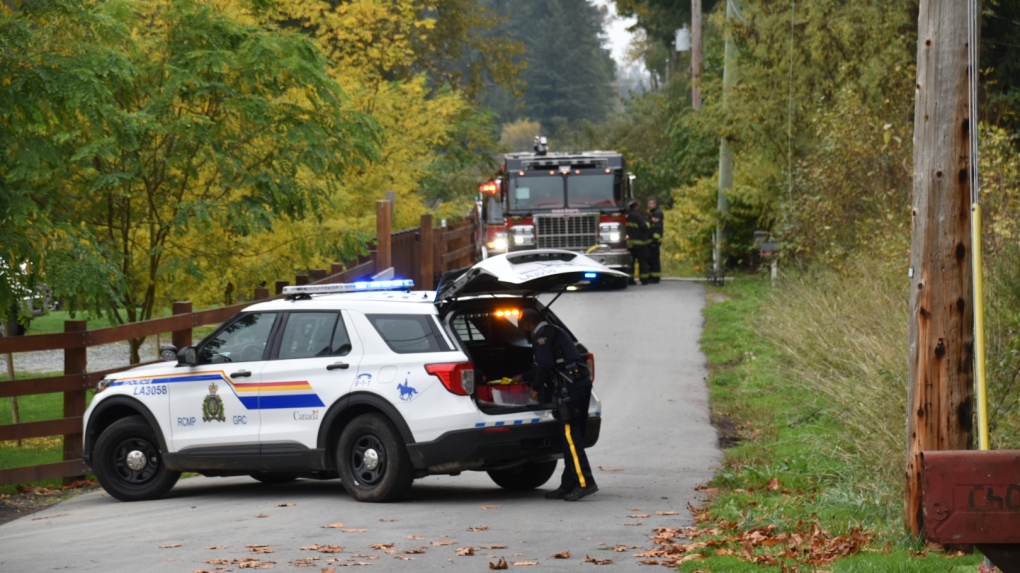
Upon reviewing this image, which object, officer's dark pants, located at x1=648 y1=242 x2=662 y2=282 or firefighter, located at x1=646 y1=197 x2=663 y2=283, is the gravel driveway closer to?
firefighter, located at x1=646 y1=197 x2=663 y2=283

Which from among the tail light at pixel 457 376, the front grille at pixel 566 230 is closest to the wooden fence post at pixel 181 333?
the tail light at pixel 457 376

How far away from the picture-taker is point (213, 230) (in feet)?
58.2

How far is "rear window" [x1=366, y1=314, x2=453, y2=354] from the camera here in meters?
11.5

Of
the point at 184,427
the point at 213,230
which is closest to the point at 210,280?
the point at 213,230

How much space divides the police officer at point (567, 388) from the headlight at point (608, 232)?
1836cm

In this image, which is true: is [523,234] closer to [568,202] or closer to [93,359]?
[568,202]

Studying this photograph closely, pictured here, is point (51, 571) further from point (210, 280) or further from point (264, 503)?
point (210, 280)

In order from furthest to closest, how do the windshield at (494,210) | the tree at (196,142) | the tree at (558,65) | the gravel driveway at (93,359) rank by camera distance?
the tree at (558,65), the windshield at (494,210), the gravel driveway at (93,359), the tree at (196,142)

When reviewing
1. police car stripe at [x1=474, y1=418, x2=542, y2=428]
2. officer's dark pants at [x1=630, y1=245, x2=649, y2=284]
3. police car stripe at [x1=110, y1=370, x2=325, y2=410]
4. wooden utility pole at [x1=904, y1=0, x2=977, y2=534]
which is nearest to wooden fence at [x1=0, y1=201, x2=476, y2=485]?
police car stripe at [x1=110, y1=370, x2=325, y2=410]

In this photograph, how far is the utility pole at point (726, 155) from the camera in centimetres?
3053

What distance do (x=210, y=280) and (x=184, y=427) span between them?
629cm

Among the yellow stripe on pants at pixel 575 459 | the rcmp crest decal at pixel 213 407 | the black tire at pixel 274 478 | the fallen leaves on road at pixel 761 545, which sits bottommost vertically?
the black tire at pixel 274 478

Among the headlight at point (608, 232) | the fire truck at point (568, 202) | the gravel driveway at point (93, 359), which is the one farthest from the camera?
the fire truck at point (568, 202)

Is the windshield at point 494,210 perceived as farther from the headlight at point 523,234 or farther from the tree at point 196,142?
the tree at point 196,142
